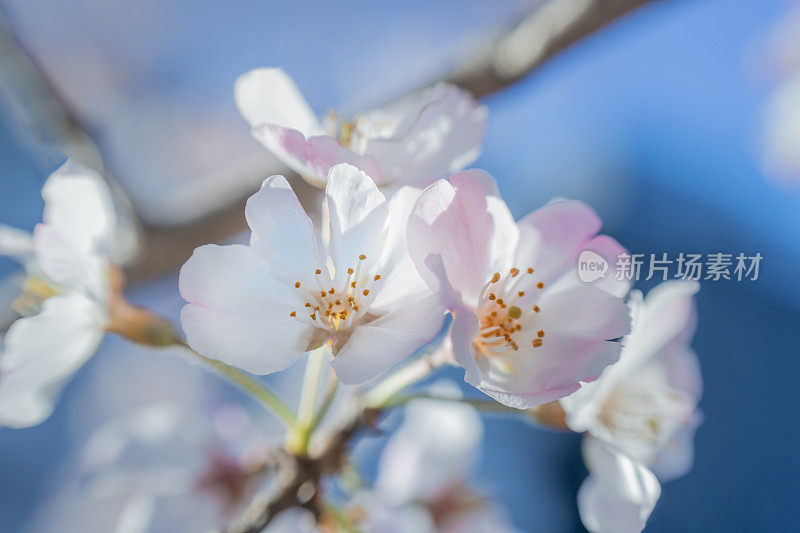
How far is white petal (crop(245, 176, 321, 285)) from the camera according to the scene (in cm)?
34

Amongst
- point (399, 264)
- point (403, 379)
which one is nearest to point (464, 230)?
point (399, 264)

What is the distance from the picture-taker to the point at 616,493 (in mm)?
420

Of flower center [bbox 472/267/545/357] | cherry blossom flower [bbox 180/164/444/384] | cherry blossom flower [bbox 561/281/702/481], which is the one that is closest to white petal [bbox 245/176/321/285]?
cherry blossom flower [bbox 180/164/444/384]

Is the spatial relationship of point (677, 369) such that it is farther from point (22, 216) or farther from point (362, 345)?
point (22, 216)

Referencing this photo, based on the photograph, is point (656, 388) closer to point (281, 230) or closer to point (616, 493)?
point (616, 493)

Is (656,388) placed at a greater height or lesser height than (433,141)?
lesser

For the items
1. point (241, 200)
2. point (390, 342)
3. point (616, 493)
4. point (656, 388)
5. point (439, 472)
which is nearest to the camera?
point (390, 342)

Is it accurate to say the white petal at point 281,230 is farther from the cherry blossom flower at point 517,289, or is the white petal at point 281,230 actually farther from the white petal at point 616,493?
the white petal at point 616,493

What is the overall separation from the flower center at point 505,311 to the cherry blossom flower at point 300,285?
0.06 metres

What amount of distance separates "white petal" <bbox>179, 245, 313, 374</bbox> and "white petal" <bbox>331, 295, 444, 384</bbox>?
33 millimetres

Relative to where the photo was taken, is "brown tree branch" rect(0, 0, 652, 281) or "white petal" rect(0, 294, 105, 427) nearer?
"white petal" rect(0, 294, 105, 427)

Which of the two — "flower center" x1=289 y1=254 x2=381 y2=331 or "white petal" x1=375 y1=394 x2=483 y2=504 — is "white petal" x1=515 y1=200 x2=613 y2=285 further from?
"white petal" x1=375 y1=394 x2=483 y2=504

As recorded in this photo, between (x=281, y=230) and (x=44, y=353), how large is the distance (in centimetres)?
24

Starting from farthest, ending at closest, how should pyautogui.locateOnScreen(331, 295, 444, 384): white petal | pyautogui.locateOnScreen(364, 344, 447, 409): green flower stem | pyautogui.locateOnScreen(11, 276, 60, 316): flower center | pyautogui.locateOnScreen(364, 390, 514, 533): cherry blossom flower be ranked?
1. pyautogui.locateOnScreen(364, 390, 514, 533): cherry blossom flower
2. pyautogui.locateOnScreen(11, 276, 60, 316): flower center
3. pyautogui.locateOnScreen(364, 344, 447, 409): green flower stem
4. pyautogui.locateOnScreen(331, 295, 444, 384): white petal
